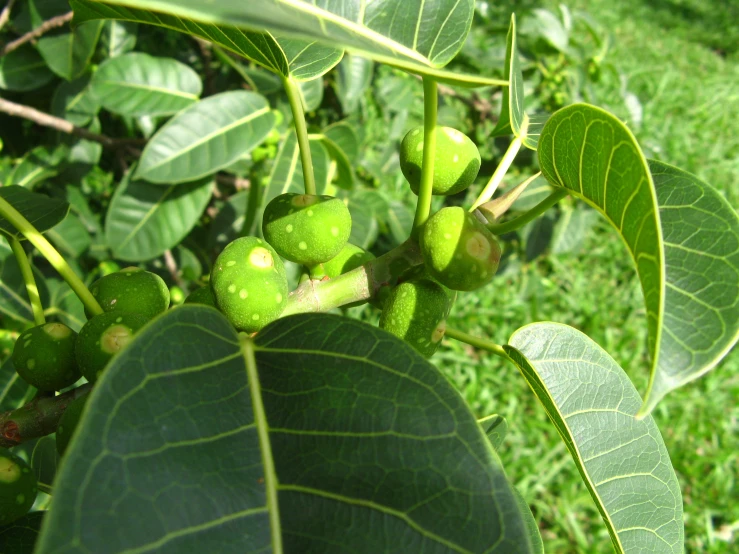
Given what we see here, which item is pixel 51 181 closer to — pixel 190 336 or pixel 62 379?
pixel 62 379

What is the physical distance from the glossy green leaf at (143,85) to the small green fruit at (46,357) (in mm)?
1151

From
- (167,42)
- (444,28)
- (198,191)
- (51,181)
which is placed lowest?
(51,181)

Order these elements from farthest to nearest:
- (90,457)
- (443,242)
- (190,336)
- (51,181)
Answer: (51,181), (443,242), (190,336), (90,457)

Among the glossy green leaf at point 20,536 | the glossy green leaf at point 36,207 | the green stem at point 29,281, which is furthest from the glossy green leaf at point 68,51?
the glossy green leaf at point 20,536

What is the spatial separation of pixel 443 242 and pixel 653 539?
0.50 metres

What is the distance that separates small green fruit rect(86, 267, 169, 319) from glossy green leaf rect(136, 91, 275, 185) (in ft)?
3.00

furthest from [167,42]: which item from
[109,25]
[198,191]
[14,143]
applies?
[198,191]

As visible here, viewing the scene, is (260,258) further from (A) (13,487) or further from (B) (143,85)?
(B) (143,85)

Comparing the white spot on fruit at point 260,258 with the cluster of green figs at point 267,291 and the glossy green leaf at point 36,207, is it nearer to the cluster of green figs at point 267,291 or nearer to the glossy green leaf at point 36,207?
the cluster of green figs at point 267,291

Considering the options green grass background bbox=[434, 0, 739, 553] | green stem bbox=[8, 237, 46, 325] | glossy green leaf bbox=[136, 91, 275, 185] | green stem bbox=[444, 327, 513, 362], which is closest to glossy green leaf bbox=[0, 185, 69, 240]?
green stem bbox=[8, 237, 46, 325]

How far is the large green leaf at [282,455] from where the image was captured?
0.48 metres

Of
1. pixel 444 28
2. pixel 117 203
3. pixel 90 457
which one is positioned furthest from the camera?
pixel 117 203

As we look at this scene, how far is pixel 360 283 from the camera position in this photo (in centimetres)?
86

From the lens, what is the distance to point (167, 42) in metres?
2.41
